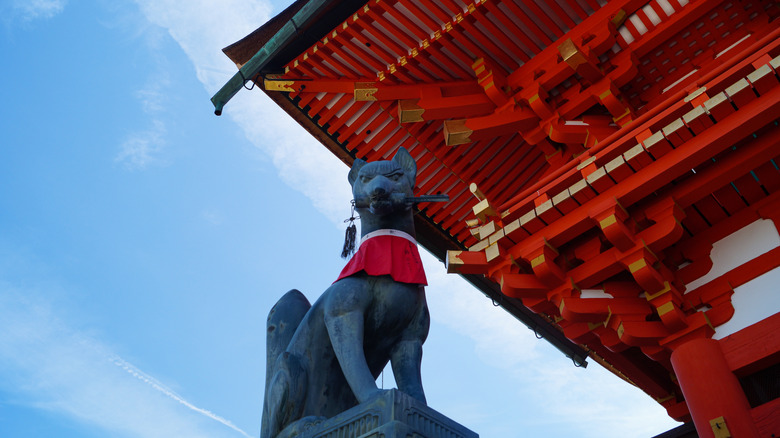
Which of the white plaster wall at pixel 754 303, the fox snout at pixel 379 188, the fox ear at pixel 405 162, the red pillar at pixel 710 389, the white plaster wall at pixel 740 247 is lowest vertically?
the red pillar at pixel 710 389

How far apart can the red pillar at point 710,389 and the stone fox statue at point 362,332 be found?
1604 millimetres

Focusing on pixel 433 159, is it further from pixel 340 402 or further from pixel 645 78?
pixel 340 402

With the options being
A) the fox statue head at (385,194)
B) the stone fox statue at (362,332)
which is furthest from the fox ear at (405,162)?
the stone fox statue at (362,332)

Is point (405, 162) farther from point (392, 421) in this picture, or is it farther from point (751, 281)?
point (751, 281)

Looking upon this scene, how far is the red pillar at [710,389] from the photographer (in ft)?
13.3

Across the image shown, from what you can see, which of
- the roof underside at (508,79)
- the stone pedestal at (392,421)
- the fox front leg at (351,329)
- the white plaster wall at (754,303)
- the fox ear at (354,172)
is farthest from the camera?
the roof underside at (508,79)

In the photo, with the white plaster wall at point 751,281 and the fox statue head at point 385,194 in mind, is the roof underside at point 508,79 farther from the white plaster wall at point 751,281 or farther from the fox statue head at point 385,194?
the fox statue head at point 385,194

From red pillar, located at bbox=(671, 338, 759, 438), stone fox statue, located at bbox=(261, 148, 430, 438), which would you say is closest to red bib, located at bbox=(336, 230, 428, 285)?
stone fox statue, located at bbox=(261, 148, 430, 438)

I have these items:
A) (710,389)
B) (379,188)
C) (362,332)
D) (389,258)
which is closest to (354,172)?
(379,188)

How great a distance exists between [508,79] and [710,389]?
10.2 ft

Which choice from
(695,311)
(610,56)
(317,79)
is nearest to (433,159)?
(317,79)

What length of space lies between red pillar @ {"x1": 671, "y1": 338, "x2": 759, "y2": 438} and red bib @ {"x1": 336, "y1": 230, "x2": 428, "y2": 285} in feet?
5.53

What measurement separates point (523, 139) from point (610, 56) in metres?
1.14

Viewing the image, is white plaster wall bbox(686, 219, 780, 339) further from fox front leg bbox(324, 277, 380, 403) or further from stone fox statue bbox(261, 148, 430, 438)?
fox front leg bbox(324, 277, 380, 403)
